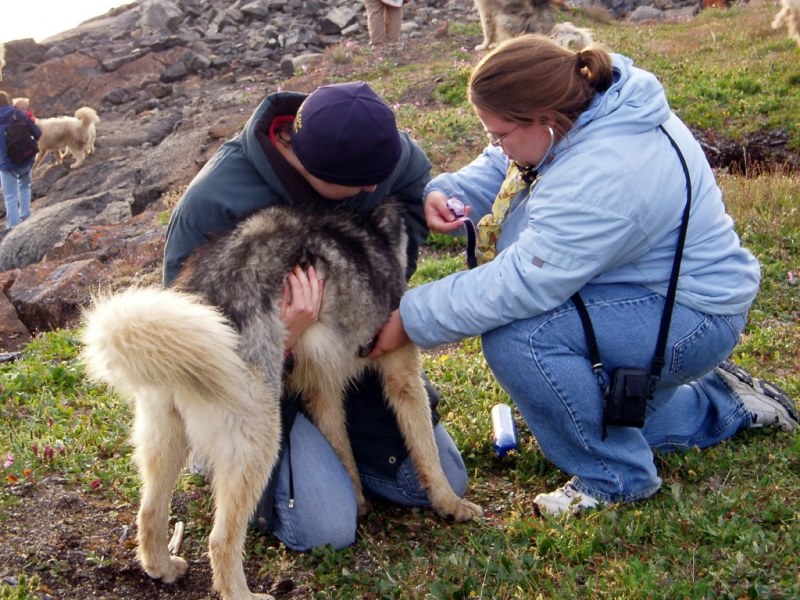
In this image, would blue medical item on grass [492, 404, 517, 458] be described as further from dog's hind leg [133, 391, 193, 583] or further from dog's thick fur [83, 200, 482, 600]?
dog's hind leg [133, 391, 193, 583]

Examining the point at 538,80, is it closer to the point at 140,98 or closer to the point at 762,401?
the point at 762,401

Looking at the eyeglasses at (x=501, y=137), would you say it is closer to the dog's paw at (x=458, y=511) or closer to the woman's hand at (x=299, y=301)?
the woman's hand at (x=299, y=301)

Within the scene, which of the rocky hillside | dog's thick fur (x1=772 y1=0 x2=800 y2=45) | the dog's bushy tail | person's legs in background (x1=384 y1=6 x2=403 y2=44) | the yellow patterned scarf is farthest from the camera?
person's legs in background (x1=384 y1=6 x2=403 y2=44)

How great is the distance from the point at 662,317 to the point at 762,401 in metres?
0.97

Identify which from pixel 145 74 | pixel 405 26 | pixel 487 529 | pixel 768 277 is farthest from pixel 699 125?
pixel 145 74

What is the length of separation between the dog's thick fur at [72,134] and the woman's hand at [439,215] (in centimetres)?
1467

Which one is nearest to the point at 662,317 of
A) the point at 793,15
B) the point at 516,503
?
the point at 516,503

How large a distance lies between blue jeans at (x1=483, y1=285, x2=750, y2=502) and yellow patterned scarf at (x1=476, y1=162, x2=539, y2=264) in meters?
0.45

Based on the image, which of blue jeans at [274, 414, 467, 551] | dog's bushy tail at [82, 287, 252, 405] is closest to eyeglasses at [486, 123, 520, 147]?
dog's bushy tail at [82, 287, 252, 405]

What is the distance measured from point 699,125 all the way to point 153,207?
7848mm

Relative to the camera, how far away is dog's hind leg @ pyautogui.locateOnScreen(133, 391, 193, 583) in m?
3.07

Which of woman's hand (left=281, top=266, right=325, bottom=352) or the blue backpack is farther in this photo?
the blue backpack

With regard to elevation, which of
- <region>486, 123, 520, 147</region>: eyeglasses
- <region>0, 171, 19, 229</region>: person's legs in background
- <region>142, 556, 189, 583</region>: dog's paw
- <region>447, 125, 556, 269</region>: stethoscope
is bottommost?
<region>0, 171, 19, 229</region>: person's legs in background

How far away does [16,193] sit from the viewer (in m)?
14.7
